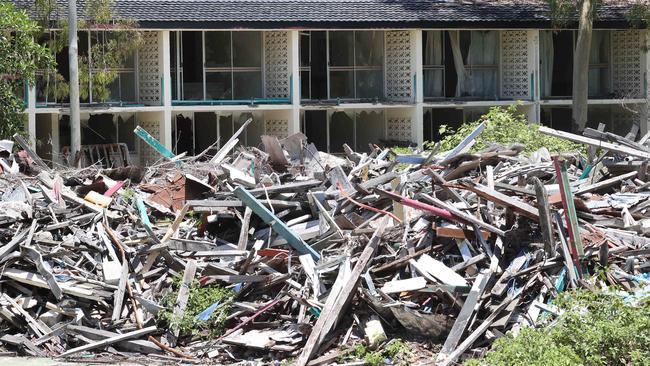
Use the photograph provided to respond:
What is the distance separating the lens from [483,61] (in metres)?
35.0

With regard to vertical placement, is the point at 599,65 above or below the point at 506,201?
above

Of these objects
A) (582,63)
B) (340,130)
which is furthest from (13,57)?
(582,63)

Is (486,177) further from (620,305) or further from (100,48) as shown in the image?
(100,48)

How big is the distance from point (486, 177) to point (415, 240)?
1.51 m

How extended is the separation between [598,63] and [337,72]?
865 centimetres

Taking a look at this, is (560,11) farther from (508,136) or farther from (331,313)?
(331,313)

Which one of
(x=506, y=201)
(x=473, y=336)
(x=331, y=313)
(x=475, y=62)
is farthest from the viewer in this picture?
(x=475, y=62)

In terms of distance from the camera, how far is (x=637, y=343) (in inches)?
398

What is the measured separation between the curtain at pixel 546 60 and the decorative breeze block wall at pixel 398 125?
4.96 metres

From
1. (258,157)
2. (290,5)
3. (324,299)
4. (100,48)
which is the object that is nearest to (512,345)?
(324,299)

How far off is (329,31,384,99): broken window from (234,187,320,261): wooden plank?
1929 centimetres

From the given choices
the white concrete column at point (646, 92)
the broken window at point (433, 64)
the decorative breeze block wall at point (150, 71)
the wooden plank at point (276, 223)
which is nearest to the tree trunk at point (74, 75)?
the decorative breeze block wall at point (150, 71)

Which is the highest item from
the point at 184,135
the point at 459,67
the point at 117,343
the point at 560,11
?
the point at 560,11

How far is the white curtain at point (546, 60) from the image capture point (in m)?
35.7
